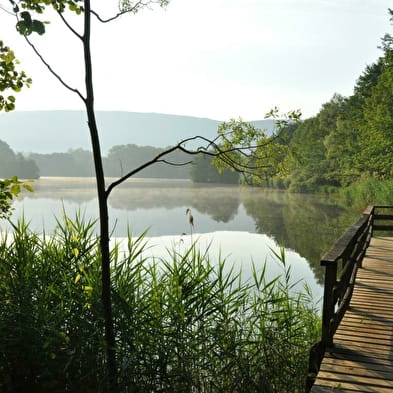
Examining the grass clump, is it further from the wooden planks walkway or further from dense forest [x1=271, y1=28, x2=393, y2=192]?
dense forest [x1=271, y1=28, x2=393, y2=192]

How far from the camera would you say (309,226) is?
28609 millimetres

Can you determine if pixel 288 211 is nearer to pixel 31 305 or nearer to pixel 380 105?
pixel 380 105

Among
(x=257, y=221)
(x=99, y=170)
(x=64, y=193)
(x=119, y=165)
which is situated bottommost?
(x=257, y=221)

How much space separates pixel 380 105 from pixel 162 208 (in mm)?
22258

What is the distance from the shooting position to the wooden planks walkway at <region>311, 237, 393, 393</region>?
150 inches

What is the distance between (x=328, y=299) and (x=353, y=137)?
40444mm

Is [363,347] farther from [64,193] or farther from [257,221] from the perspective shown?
[64,193]

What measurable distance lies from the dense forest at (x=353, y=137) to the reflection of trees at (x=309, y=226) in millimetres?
3384

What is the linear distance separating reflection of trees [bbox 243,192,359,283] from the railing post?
11.0 m

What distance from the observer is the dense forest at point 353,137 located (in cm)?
2886

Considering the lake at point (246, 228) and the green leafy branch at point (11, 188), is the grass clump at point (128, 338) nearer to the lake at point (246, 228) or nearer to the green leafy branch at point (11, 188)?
the green leafy branch at point (11, 188)

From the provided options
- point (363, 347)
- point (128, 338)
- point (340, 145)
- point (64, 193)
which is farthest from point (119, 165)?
point (363, 347)

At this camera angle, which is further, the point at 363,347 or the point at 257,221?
the point at 257,221

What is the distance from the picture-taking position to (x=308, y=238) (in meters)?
24.2
